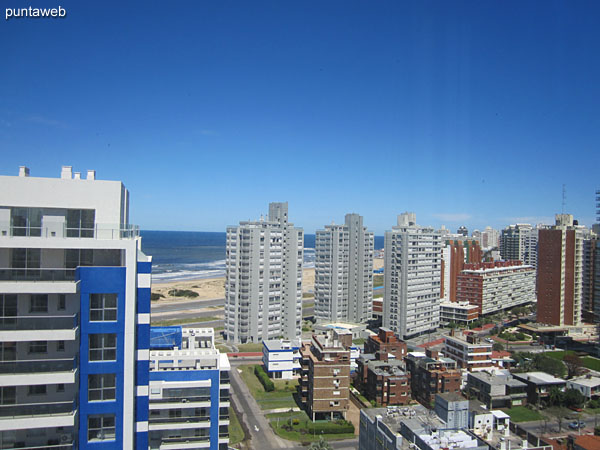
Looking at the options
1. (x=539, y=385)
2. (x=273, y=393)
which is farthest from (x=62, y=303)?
(x=539, y=385)

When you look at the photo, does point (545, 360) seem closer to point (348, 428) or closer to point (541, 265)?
point (348, 428)

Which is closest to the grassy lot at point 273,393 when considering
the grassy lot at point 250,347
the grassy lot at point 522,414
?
the grassy lot at point 250,347

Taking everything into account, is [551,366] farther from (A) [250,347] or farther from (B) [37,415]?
(B) [37,415]

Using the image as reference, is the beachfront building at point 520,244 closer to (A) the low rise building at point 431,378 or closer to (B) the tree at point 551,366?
(B) the tree at point 551,366

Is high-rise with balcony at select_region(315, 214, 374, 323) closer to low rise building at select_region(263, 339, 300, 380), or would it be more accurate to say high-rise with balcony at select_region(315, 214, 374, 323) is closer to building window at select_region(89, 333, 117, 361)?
low rise building at select_region(263, 339, 300, 380)

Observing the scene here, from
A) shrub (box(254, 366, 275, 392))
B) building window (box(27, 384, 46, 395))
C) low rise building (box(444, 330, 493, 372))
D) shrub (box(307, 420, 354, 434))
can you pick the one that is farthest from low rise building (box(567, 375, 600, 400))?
building window (box(27, 384, 46, 395))

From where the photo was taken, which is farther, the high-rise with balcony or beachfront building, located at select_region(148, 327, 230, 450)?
the high-rise with balcony

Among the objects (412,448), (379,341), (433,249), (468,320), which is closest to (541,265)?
(468,320)
